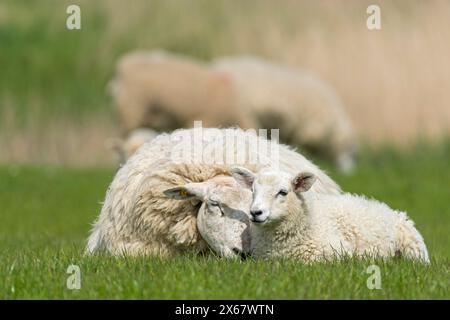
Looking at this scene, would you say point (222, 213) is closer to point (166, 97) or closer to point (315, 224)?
point (315, 224)

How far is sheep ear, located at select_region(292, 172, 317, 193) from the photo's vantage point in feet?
22.2

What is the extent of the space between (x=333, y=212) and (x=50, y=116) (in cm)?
1461

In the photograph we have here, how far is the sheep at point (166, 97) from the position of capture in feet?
59.9

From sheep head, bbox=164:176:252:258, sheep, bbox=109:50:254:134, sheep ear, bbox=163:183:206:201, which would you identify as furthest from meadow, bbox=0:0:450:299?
sheep head, bbox=164:176:252:258

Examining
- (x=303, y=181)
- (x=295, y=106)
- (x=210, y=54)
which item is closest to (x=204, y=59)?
(x=210, y=54)

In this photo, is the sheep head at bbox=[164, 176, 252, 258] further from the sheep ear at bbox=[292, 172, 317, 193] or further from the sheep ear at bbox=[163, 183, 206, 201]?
the sheep ear at bbox=[292, 172, 317, 193]

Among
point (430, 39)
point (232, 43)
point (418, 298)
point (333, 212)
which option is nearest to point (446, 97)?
point (430, 39)

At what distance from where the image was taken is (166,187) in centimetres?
758

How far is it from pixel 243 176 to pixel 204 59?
17034mm

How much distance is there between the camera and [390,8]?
77.5 ft

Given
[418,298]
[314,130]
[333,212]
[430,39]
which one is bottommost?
[418,298]

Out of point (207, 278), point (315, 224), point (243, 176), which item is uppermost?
point (243, 176)

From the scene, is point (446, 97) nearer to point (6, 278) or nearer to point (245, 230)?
point (245, 230)
